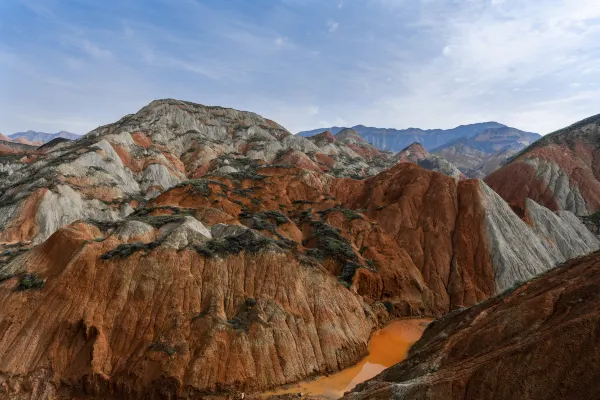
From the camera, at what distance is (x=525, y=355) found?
13648mm

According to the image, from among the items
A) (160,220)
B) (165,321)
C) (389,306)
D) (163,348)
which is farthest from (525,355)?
(160,220)

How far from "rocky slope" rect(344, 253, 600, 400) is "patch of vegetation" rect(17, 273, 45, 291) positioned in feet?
70.3

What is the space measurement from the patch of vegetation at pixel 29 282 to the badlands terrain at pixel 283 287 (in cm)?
11

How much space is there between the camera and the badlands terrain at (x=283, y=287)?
17375 mm

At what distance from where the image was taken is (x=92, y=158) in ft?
230

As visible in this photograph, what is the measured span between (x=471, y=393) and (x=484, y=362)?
1380mm

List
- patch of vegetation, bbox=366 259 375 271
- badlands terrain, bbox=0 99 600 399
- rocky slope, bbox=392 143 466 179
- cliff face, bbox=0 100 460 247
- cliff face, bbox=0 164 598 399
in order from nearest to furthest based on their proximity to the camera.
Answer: badlands terrain, bbox=0 99 600 399, cliff face, bbox=0 164 598 399, patch of vegetation, bbox=366 259 375 271, cliff face, bbox=0 100 460 247, rocky slope, bbox=392 143 466 179

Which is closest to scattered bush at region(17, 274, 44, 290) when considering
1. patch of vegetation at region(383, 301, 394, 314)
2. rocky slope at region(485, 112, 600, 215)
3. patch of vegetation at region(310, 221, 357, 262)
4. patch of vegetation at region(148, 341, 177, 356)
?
patch of vegetation at region(148, 341, 177, 356)

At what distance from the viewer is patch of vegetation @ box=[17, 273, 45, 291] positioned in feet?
85.2

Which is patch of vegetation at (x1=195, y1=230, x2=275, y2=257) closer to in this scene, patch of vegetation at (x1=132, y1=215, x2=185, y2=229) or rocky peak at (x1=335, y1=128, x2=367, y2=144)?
patch of vegetation at (x1=132, y1=215, x2=185, y2=229)

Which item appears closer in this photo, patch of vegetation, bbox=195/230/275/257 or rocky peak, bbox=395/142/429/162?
patch of vegetation, bbox=195/230/275/257

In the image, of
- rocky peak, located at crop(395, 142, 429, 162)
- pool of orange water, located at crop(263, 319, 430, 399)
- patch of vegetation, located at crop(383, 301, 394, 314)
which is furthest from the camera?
rocky peak, located at crop(395, 142, 429, 162)

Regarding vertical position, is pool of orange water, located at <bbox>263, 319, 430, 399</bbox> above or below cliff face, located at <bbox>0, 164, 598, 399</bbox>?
below

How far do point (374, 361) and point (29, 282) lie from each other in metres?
23.7
